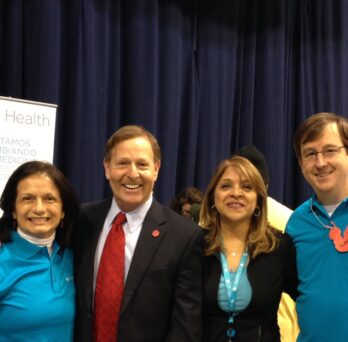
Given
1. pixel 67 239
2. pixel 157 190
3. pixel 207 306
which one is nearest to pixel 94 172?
pixel 157 190

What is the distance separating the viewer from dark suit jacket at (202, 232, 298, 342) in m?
1.91

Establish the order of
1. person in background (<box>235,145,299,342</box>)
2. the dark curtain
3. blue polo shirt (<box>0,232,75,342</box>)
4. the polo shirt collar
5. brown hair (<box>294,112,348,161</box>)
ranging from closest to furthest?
blue polo shirt (<box>0,232,75,342</box>), the polo shirt collar, brown hair (<box>294,112,348,161</box>), person in background (<box>235,145,299,342</box>), the dark curtain

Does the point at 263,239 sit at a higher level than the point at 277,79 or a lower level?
lower

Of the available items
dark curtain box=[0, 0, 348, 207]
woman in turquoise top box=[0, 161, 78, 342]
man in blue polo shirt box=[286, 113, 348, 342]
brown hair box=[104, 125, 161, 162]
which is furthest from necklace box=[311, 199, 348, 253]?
dark curtain box=[0, 0, 348, 207]

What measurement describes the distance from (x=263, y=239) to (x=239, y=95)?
337 centimetres

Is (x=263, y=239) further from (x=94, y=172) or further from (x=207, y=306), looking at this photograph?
(x=94, y=172)

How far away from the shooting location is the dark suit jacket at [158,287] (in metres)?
1.82

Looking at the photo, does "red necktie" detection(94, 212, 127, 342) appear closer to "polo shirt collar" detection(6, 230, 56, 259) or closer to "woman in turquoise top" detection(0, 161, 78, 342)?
"woman in turquoise top" detection(0, 161, 78, 342)

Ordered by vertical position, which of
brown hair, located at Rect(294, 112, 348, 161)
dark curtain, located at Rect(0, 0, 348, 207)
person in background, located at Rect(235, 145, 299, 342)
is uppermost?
dark curtain, located at Rect(0, 0, 348, 207)

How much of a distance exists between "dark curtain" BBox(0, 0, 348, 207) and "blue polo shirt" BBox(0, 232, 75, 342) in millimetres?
2179

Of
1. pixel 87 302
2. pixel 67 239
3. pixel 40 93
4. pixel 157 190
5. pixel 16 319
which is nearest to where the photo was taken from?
pixel 16 319

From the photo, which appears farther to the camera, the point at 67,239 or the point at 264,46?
the point at 264,46

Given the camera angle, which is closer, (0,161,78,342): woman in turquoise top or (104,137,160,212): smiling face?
(0,161,78,342): woman in turquoise top

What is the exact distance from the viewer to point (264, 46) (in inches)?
207
